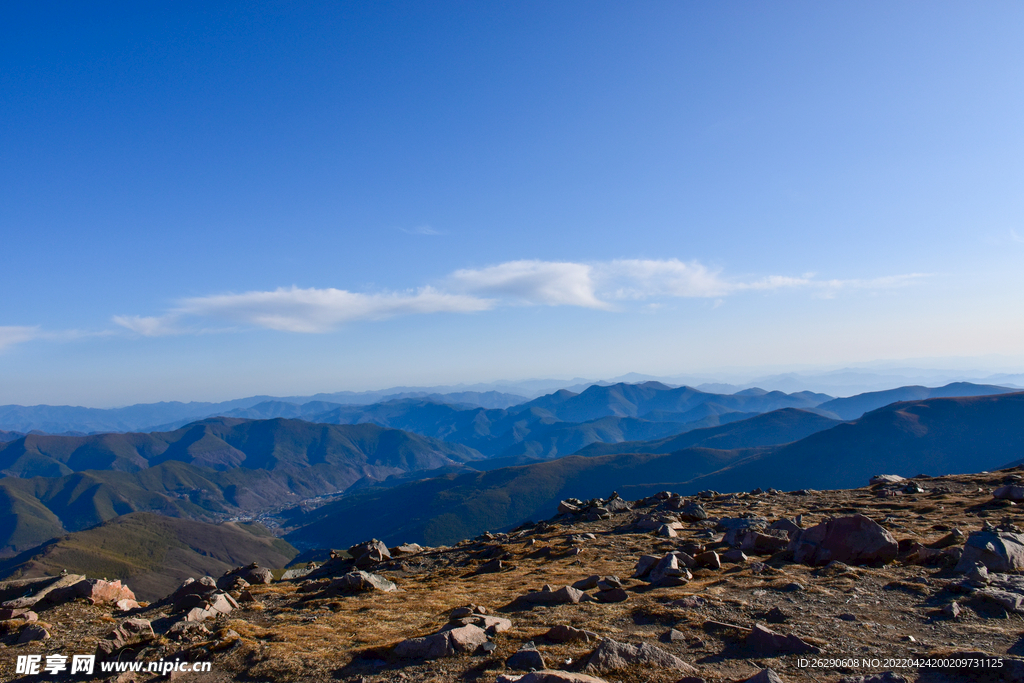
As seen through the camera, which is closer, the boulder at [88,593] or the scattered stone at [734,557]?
the scattered stone at [734,557]

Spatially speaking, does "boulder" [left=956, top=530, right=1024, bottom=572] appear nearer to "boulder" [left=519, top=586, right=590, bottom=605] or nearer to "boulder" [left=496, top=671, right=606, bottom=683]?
"boulder" [left=519, top=586, right=590, bottom=605]

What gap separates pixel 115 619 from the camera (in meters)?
22.5

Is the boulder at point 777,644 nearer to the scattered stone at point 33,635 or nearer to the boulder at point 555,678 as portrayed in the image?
the boulder at point 555,678

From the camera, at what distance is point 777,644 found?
44.1ft

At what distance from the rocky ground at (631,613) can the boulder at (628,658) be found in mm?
40

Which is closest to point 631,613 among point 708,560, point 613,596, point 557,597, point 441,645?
point 613,596

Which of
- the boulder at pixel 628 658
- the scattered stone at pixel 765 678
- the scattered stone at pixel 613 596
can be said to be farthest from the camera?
the scattered stone at pixel 613 596

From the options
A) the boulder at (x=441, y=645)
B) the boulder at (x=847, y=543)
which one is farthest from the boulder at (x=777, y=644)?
the boulder at (x=847, y=543)

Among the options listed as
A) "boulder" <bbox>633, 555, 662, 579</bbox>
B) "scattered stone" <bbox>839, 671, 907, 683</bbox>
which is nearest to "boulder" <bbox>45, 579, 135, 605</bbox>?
"boulder" <bbox>633, 555, 662, 579</bbox>

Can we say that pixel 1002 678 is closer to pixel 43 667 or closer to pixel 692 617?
pixel 692 617

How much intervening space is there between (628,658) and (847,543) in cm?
1494

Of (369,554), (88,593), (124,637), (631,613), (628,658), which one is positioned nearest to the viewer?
(628,658)

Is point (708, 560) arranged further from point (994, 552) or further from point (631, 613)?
point (994, 552)

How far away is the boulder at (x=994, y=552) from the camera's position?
18094mm
